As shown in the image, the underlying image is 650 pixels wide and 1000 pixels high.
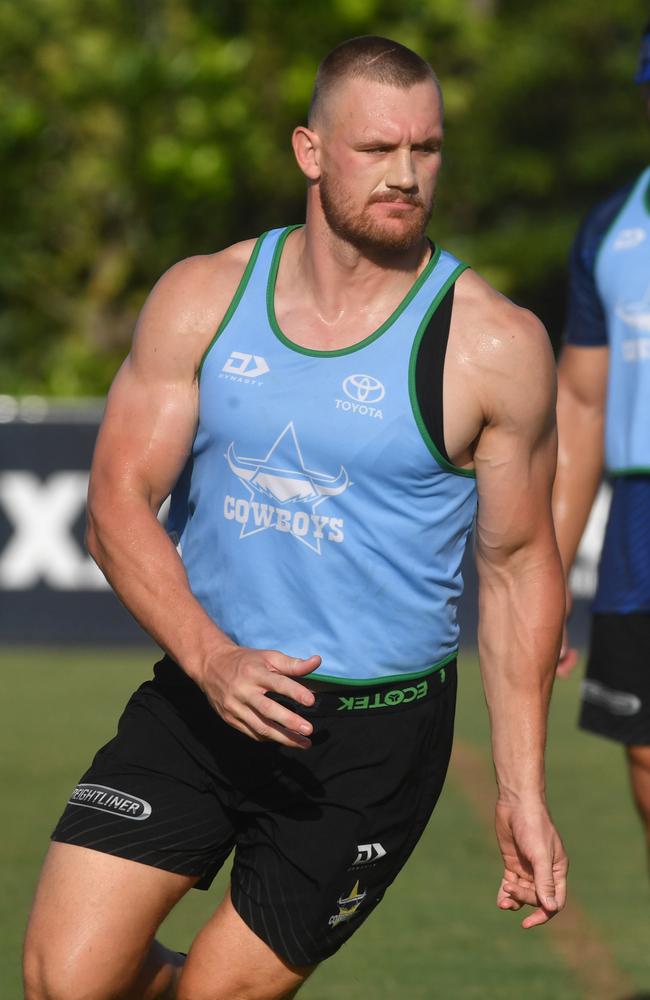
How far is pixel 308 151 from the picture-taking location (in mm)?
4055

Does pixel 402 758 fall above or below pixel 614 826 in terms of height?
above

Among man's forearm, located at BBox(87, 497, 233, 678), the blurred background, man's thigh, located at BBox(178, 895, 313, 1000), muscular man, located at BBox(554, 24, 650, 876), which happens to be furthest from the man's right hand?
the blurred background

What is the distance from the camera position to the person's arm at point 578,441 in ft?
17.0

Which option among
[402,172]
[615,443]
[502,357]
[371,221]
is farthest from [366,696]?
[615,443]

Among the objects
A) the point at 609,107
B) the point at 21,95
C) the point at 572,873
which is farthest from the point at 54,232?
the point at 572,873

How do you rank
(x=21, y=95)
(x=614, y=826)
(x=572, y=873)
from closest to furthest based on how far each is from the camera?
(x=572, y=873) < (x=614, y=826) < (x=21, y=95)

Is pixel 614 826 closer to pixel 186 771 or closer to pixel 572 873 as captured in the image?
pixel 572 873

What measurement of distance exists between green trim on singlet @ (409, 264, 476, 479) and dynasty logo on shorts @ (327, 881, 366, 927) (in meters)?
1.00

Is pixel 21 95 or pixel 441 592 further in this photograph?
pixel 21 95

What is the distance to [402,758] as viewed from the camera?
407cm

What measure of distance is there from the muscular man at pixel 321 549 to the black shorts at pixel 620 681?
1.09 m

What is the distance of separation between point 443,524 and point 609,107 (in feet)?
75.9

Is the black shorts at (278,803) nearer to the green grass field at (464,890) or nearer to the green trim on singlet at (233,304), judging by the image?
the green trim on singlet at (233,304)

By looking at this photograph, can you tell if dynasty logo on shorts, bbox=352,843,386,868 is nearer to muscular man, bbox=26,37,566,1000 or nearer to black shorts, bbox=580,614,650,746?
muscular man, bbox=26,37,566,1000
